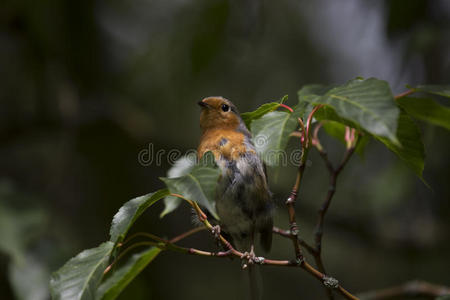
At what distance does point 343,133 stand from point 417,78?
245 centimetres

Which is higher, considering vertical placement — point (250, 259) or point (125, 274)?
point (125, 274)

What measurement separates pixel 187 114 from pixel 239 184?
4.04 meters

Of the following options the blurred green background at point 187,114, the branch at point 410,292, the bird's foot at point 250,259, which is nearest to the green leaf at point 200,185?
the bird's foot at point 250,259

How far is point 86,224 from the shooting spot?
523 cm

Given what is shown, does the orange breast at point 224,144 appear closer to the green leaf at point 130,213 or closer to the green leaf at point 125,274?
the green leaf at point 125,274

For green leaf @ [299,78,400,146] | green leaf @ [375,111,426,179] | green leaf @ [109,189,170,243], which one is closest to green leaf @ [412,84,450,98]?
green leaf @ [375,111,426,179]

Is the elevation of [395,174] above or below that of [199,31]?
below

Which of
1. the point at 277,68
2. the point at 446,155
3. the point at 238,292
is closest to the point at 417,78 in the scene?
the point at 446,155

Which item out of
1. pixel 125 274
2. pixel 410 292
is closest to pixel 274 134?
pixel 125 274

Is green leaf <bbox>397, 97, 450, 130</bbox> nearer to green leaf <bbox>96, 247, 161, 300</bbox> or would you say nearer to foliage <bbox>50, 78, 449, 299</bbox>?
foliage <bbox>50, 78, 449, 299</bbox>

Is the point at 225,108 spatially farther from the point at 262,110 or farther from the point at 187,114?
the point at 187,114

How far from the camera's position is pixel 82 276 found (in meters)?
1.66

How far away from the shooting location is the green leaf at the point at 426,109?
1.80m

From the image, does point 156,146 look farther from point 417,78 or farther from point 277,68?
point 417,78
